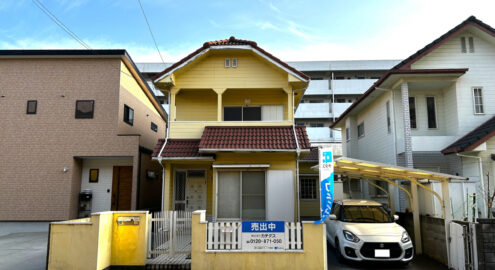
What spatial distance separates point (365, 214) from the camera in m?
8.71

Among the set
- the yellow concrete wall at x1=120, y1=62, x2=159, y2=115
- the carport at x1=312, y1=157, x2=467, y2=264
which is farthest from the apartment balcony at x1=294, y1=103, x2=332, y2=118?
the carport at x1=312, y1=157, x2=467, y2=264

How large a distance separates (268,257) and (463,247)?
4.17 metres

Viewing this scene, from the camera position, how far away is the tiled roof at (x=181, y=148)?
10969 millimetres

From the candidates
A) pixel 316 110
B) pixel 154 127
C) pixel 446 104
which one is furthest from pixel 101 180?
pixel 316 110

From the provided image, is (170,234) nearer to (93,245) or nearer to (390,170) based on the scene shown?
(93,245)

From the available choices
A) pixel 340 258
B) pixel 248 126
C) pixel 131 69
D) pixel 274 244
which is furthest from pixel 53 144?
pixel 340 258

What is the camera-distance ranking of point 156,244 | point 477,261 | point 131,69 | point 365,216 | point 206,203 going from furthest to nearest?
1. point 131,69
2. point 206,203
3. point 365,216
4. point 156,244
5. point 477,261

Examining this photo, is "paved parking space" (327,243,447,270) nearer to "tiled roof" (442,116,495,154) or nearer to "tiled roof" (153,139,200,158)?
"tiled roof" (442,116,495,154)

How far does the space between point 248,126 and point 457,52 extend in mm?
9104

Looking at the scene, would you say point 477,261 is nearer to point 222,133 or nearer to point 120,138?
point 222,133

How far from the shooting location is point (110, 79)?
13.9 m

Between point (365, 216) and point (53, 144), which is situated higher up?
point (53, 144)

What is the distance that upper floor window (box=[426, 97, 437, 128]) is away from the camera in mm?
13469

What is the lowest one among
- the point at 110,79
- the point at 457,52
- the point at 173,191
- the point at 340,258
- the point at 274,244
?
the point at 340,258
